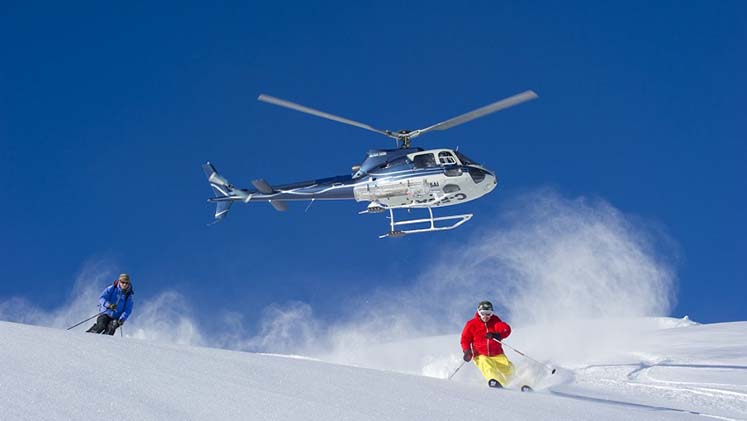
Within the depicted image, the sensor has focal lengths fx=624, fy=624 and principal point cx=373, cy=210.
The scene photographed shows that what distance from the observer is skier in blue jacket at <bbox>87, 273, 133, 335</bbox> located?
1064cm

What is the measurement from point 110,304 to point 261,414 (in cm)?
737

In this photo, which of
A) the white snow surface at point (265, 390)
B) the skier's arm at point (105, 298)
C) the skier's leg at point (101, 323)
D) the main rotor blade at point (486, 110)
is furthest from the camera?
the main rotor blade at point (486, 110)

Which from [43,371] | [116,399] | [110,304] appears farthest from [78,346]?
[110,304]

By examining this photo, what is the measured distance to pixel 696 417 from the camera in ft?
21.1

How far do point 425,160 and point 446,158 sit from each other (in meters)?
0.61

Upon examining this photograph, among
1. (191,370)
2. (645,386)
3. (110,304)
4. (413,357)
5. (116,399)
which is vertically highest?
(413,357)

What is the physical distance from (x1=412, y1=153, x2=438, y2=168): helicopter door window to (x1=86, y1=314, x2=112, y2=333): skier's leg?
9.99 metres

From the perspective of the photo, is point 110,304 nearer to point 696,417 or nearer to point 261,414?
point 261,414

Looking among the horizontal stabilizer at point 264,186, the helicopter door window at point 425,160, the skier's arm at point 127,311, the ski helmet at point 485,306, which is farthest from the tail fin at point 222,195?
the ski helmet at point 485,306

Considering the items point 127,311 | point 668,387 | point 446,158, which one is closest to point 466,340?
point 668,387

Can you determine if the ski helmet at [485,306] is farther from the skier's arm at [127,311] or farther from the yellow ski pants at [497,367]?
the skier's arm at [127,311]

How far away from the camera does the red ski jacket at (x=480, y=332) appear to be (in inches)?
364

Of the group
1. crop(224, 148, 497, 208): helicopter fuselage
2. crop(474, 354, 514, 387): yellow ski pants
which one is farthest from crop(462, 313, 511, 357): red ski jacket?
crop(224, 148, 497, 208): helicopter fuselage

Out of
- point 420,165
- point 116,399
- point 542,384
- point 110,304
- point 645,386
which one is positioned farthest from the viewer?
point 420,165
